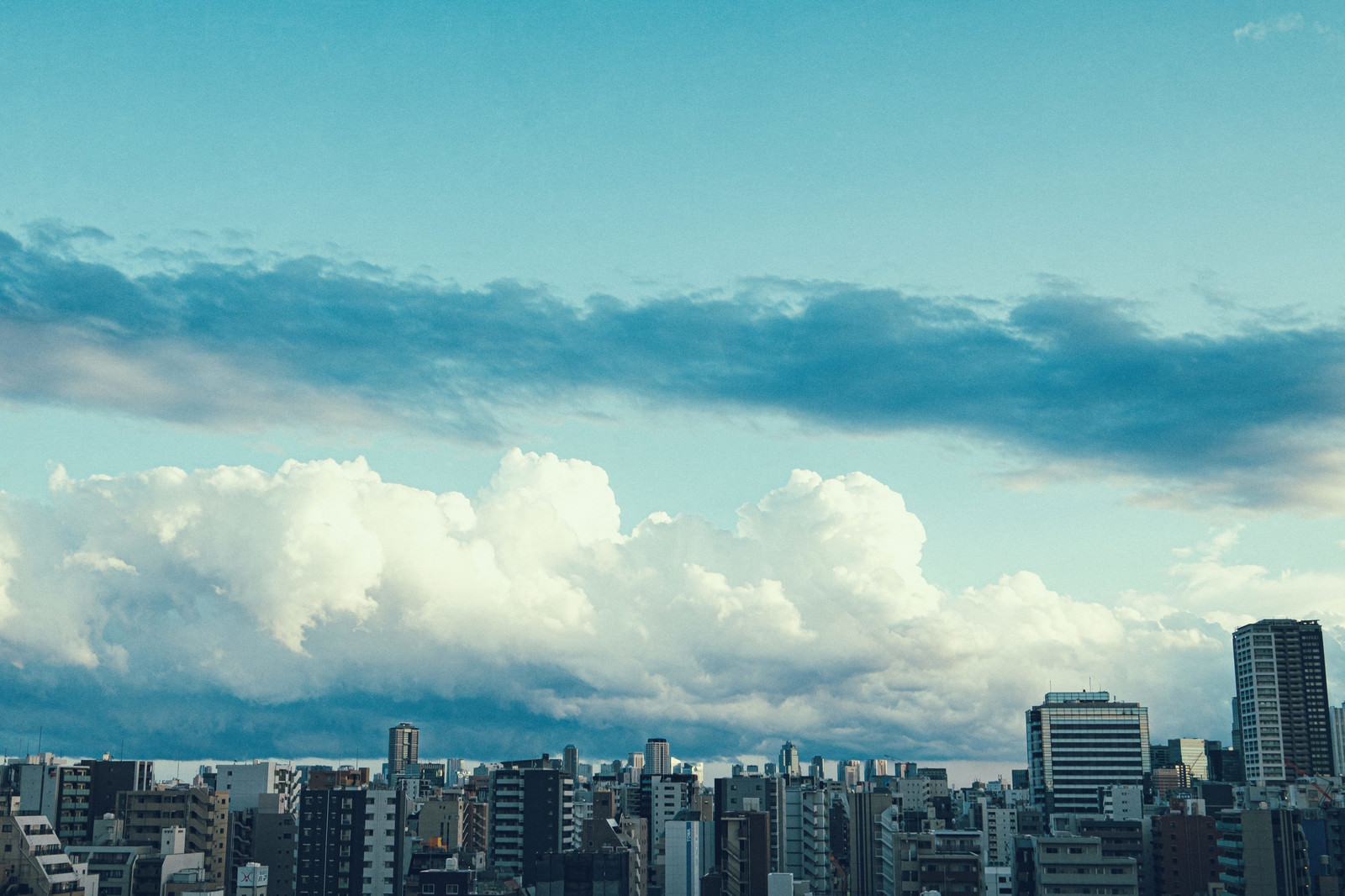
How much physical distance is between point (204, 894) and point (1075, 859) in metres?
108

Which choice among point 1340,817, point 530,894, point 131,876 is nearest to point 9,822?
point 131,876

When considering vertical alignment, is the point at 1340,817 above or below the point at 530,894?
above

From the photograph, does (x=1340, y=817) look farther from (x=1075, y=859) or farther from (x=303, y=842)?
(x=303, y=842)

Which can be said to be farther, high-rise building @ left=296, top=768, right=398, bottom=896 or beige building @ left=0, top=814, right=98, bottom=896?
high-rise building @ left=296, top=768, right=398, bottom=896

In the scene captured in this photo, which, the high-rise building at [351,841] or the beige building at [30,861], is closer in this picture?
the beige building at [30,861]

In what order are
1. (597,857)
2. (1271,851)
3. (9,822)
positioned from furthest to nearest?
(597,857)
(1271,851)
(9,822)

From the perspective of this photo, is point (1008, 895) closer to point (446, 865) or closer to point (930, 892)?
point (930, 892)

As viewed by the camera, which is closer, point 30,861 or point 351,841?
point 30,861

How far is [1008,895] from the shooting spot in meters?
177

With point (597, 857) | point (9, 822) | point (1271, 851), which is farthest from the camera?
point (597, 857)

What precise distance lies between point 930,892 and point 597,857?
46.2 meters

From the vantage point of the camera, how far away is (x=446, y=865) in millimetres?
177500

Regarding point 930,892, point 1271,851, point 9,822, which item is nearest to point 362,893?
point 9,822

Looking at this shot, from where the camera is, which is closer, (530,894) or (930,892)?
(930,892)
